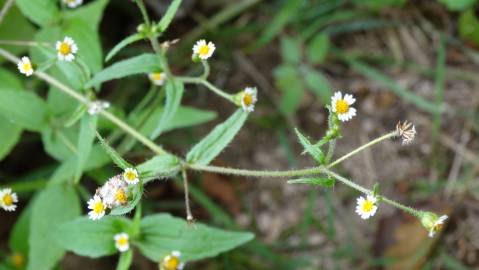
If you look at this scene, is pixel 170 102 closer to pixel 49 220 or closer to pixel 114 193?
pixel 114 193

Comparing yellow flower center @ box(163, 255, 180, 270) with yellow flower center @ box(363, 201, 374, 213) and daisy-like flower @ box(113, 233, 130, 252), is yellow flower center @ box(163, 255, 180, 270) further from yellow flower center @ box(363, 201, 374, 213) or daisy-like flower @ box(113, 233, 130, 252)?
yellow flower center @ box(363, 201, 374, 213)

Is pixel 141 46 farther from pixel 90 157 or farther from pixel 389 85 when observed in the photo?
pixel 389 85

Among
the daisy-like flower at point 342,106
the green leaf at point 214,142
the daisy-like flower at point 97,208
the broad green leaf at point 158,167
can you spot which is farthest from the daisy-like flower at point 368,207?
the daisy-like flower at point 97,208

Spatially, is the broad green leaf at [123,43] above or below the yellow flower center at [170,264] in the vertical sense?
above

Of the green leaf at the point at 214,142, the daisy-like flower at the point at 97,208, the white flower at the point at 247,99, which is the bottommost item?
the daisy-like flower at the point at 97,208

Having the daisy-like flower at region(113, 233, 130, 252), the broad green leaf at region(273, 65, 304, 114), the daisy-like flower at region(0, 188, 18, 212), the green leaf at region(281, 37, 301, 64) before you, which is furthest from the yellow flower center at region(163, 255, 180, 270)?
the green leaf at region(281, 37, 301, 64)

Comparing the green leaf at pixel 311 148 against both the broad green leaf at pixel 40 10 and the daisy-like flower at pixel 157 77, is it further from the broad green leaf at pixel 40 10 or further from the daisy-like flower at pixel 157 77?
the broad green leaf at pixel 40 10

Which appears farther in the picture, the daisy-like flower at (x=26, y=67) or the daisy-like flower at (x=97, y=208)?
the daisy-like flower at (x=26, y=67)
